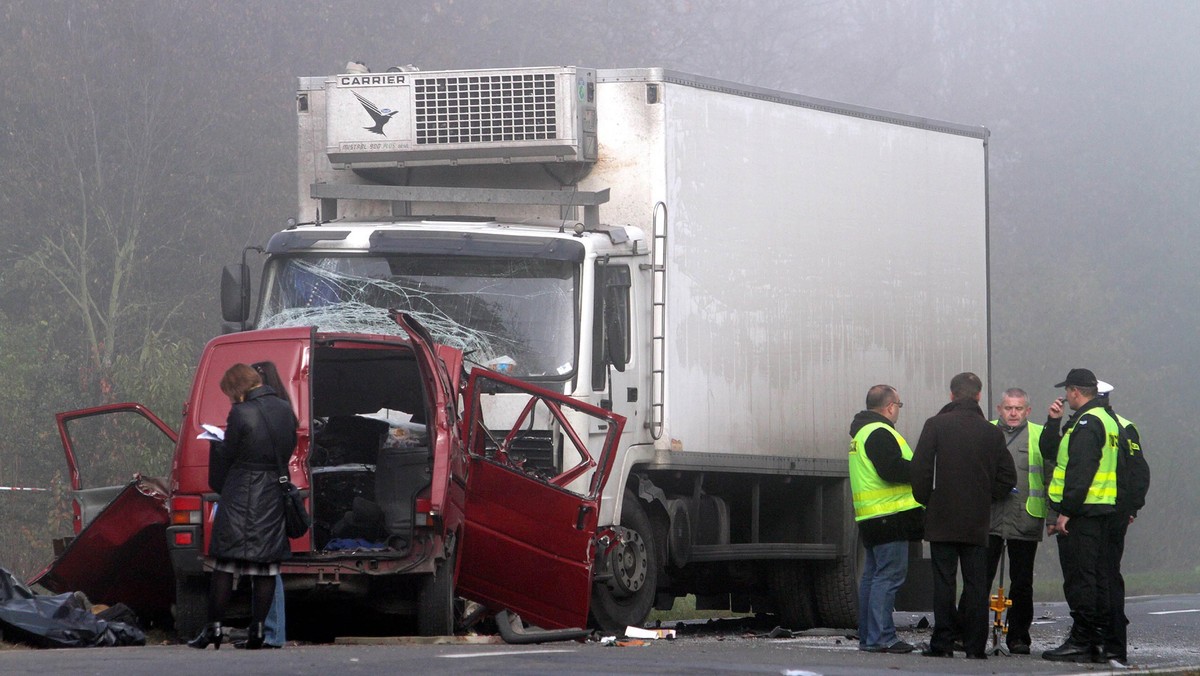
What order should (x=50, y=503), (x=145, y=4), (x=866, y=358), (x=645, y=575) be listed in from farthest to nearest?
(x=145, y=4) → (x=50, y=503) → (x=866, y=358) → (x=645, y=575)

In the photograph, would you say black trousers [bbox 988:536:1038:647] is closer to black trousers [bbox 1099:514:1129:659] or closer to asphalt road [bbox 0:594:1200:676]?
asphalt road [bbox 0:594:1200:676]

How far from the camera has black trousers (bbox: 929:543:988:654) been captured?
10555mm

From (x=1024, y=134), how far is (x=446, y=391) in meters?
58.7

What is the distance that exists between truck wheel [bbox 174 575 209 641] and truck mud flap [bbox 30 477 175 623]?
789mm

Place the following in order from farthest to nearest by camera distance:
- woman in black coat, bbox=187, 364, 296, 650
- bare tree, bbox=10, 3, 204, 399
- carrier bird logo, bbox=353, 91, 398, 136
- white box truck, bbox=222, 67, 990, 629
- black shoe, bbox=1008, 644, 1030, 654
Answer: bare tree, bbox=10, 3, 204, 399, carrier bird logo, bbox=353, 91, 398, 136, white box truck, bbox=222, 67, 990, 629, black shoe, bbox=1008, 644, 1030, 654, woman in black coat, bbox=187, 364, 296, 650

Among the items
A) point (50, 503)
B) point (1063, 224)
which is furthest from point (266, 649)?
point (1063, 224)

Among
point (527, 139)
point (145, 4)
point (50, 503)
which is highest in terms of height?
point (145, 4)

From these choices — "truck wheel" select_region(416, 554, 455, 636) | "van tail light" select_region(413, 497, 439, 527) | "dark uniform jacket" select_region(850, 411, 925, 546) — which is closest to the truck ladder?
"dark uniform jacket" select_region(850, 411, 925, 546)

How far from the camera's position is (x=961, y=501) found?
34.7ft

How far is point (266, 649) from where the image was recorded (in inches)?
372

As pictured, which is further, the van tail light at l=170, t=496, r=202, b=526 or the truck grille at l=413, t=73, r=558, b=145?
the truck grille at l=413, t=73, r=558, b=145

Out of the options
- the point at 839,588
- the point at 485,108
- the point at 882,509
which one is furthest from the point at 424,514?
the point at 839,588

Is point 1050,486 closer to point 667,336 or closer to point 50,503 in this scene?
point 667,336

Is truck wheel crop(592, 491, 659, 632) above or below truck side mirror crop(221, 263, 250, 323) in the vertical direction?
below
